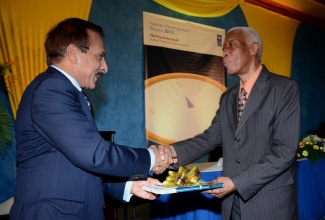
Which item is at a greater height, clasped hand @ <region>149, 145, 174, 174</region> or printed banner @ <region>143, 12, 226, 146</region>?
printed banner @ <region>143, 12, 226, 146</region>

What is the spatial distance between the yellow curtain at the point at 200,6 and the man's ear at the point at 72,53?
136 inches

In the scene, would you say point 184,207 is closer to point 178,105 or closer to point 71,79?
point 71,79

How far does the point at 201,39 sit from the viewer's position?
17.0ft

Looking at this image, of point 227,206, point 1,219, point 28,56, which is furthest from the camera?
point 28,56

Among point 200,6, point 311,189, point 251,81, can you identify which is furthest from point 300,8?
point 251,81

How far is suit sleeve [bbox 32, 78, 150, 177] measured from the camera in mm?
1194

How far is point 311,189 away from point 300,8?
191 inches

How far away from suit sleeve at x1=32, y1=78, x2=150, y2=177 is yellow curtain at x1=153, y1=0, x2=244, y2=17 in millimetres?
3735

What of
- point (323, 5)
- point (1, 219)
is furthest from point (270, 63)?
point (1, 219)

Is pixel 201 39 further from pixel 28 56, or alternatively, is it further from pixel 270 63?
pixel 28 56

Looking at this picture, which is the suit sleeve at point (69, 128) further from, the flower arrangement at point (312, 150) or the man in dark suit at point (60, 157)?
the flower arrangement at point (312, 150)

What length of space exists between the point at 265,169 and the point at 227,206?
38 cm

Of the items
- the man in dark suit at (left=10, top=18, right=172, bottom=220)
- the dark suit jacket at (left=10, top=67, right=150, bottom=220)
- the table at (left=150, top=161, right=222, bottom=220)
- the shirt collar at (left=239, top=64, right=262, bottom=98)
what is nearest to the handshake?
the man in dark suit at (left=10, top=18, right=172, bottom=220)

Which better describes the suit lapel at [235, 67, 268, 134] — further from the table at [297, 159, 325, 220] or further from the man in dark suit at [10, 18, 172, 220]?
the table at [297, 159, 325, 220]
